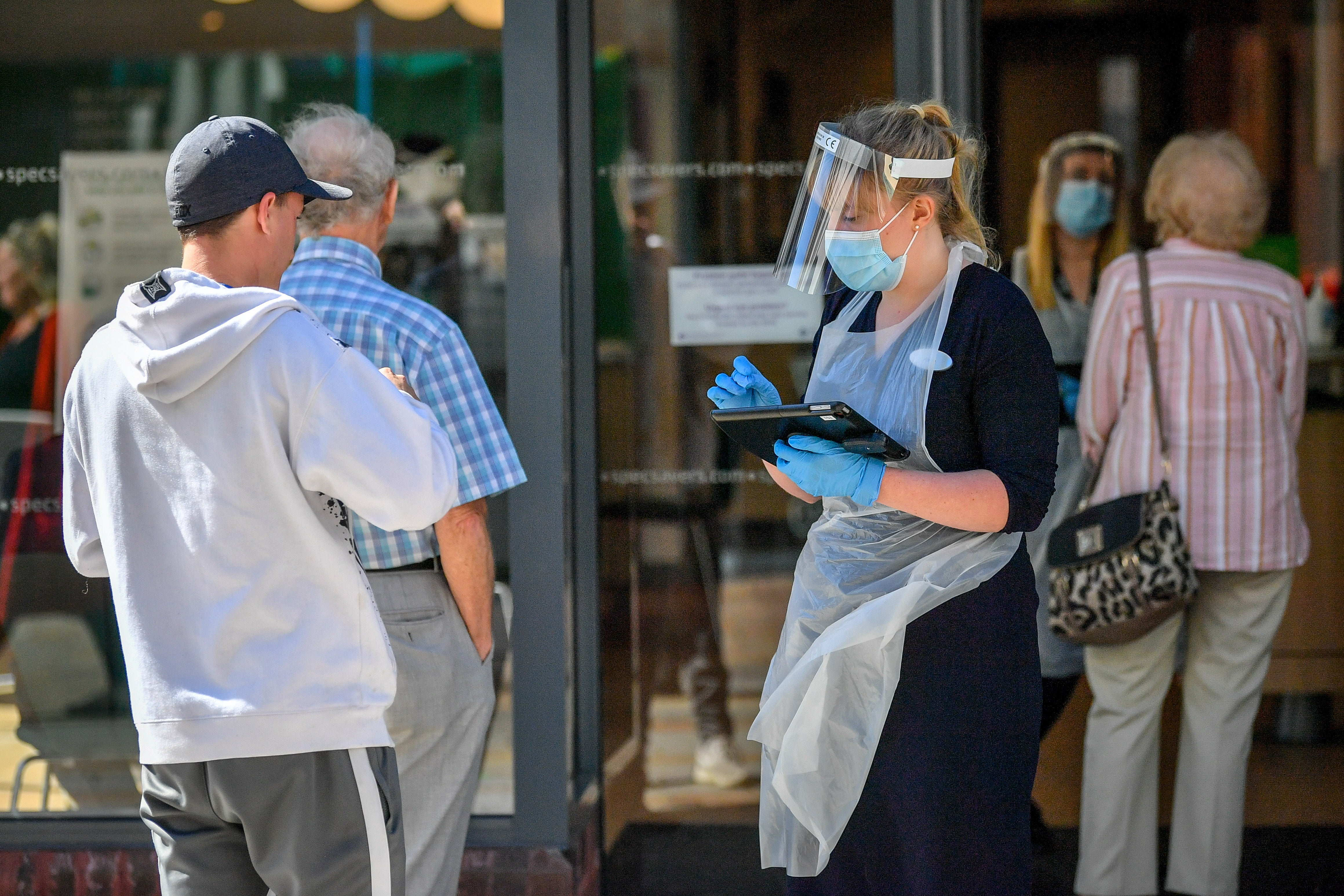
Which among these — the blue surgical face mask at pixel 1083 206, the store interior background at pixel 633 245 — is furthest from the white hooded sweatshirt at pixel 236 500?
the blue surgical face mask at pixel 1083 206

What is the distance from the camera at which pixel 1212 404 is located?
320cm

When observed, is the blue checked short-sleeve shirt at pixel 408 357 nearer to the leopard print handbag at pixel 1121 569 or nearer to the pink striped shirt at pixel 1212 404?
the leopard print handbag at pixel 1121 569

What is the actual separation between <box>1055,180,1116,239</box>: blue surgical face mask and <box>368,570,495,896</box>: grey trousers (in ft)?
6.68

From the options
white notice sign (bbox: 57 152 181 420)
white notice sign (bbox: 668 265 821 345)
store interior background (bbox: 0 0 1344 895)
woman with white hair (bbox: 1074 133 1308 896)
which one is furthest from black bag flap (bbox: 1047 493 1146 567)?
white notice sign (bbox: 57 152 181 420)

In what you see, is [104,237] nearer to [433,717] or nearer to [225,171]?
[433,717]

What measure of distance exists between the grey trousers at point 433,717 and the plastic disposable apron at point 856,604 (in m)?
0.65

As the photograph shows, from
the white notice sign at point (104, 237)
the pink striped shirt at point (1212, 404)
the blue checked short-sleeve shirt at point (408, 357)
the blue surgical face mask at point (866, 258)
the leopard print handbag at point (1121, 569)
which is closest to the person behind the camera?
the blue surgical face mask at point (866, 258)

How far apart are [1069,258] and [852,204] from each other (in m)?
1.75

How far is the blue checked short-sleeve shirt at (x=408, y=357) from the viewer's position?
2.45m

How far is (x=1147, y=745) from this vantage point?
3297 millimetres

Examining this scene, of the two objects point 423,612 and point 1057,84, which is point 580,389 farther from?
point 1057,84

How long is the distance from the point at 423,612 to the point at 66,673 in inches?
68.6

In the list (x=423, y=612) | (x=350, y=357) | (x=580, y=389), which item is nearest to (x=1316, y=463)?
(x=580, y=389)

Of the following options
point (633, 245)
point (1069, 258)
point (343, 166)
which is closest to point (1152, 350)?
point (1069, 258)
